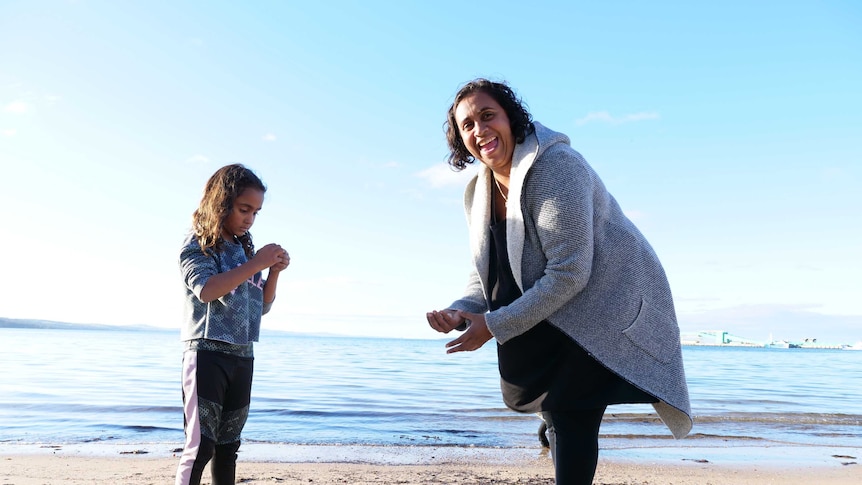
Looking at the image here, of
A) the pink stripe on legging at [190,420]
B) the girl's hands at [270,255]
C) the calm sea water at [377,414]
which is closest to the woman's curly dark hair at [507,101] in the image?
the girl's hands at [270,255]

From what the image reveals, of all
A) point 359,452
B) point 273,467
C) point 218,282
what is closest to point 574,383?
point 218,282

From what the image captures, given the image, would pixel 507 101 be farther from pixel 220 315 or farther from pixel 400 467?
pixel 400 467

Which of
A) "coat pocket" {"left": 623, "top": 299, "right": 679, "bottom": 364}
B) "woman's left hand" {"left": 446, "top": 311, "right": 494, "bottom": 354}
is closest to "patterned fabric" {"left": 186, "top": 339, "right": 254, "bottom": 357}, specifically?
"woman's left hand" {"left": 446, "top": 311, "right": 494, "bottom": 354}

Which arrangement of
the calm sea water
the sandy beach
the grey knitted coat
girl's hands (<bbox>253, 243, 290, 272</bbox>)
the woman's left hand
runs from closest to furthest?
1. the grey knitted coat
2. the woman's left hand
3. girl's hands (<bbox>253, 243, 290, 272</bbox>)
4. the sandy beach
5. the calm sea water

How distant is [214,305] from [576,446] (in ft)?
4.78

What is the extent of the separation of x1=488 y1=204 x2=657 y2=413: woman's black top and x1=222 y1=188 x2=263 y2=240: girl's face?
1066 mm

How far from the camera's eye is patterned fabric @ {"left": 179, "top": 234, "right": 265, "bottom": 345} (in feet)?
8.20

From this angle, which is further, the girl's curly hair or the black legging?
the girl's curly hair

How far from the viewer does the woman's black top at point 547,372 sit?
1939 millimetres

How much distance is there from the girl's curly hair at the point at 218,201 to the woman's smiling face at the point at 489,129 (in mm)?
1007

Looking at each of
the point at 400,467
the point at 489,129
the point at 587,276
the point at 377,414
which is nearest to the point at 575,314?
the point at 587,276

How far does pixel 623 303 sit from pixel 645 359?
0.59ft

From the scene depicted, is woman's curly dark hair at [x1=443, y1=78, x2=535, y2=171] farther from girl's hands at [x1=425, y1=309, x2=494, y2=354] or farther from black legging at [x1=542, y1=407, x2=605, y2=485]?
black legging at [x1=542, y1=407, x2=605, y2=485]

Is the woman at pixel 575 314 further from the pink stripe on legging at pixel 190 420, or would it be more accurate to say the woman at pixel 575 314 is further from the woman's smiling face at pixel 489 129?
the pink stripe on legging at pixel 190 420
